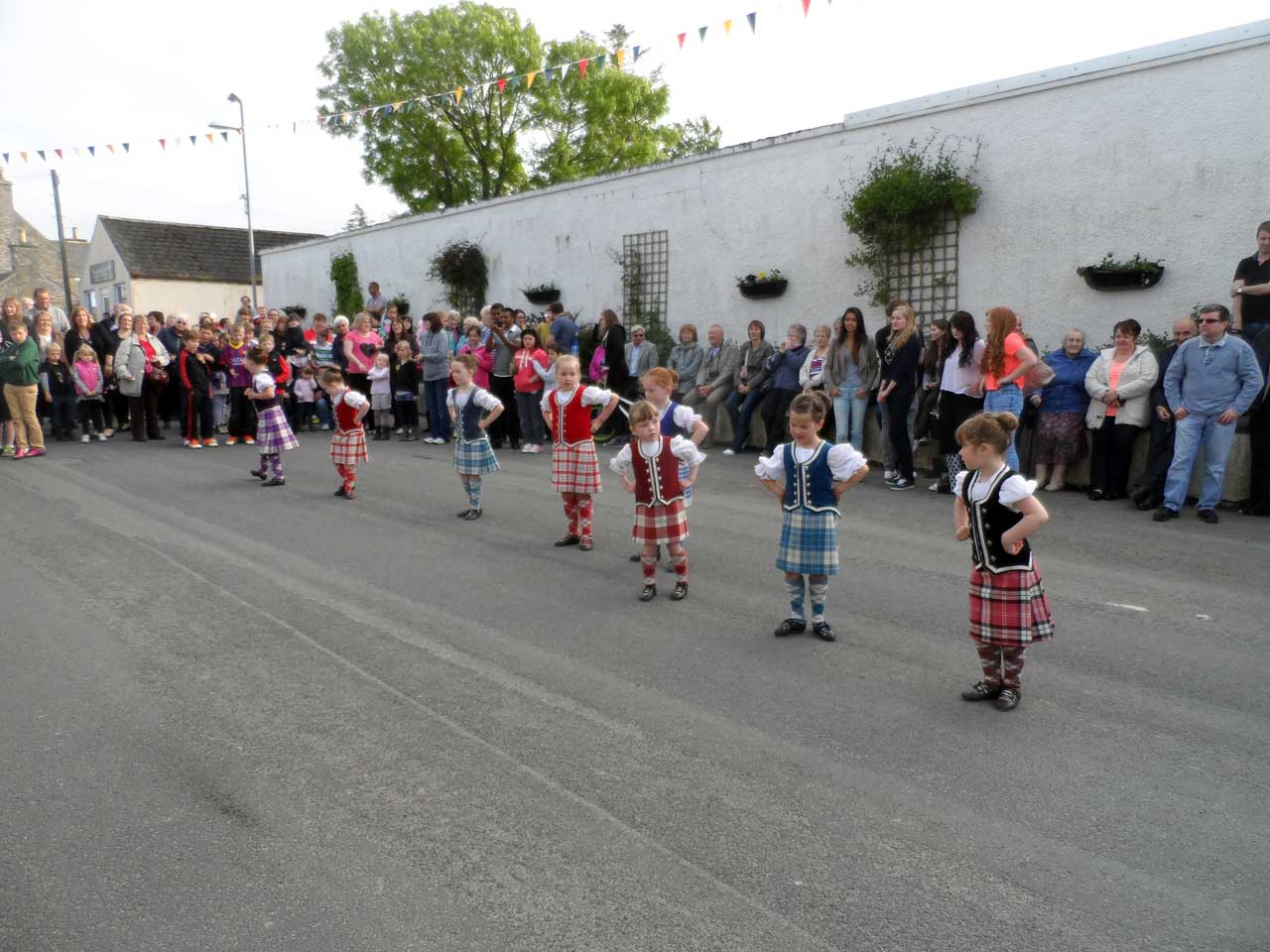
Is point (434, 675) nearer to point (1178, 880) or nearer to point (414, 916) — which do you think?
point (414, 916)

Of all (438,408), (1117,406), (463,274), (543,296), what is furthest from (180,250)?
(1117,406)

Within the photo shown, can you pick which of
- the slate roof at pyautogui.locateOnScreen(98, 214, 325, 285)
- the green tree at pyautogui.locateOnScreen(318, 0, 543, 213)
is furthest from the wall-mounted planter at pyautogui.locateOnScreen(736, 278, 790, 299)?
the slate roof at pyautogui.locateOnScreen(98, 214, 325, 285)

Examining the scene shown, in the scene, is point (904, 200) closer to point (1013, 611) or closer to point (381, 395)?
point (381, 395)

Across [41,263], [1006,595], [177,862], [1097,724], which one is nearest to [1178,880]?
[1097,724]

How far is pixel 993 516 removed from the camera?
4.84 meters

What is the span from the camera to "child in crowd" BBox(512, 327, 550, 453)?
50.2 feet

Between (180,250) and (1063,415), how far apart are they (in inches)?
1842

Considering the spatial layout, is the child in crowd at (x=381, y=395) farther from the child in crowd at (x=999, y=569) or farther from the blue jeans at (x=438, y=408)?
the child in crowd at (x=999, y=569)

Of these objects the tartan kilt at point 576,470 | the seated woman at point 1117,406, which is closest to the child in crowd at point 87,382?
the tartan kilt at point 576,470

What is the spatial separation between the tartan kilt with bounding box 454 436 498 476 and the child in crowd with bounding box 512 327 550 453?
5.39 m

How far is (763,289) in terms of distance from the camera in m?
15.9

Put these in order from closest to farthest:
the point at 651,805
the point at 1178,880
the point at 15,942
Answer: the point at 15,942
the point at 1178,880
the point at 651,805

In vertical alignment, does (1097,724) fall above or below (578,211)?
below

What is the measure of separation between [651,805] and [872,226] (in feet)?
38.5
